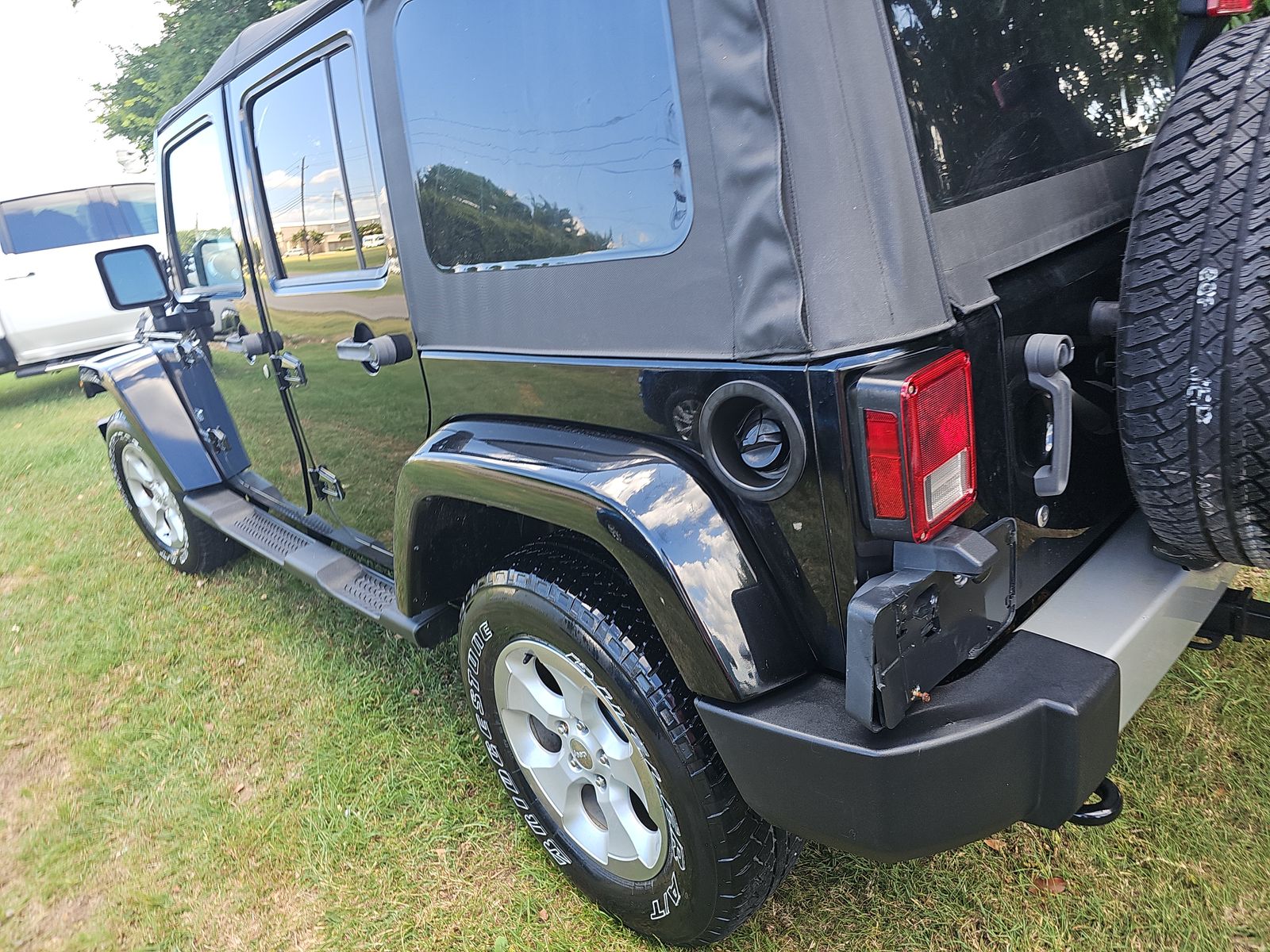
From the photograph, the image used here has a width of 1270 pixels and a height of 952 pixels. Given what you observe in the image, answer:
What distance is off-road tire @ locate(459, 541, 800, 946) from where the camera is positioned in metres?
1.68

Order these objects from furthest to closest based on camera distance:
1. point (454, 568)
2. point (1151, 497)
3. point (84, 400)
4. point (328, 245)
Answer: point (84, 400)
point (328, 245)
point (454, 568)
point (1151, 497)

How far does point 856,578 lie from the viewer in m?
1.41

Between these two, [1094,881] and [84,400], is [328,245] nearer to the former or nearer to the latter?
[1094,881]

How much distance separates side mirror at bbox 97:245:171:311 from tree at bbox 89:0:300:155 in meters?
5.08

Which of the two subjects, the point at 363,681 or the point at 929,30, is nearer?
the point at 929,30

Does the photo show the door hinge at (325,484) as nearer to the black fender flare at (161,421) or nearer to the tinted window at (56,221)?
the black fender flare at (161,421)

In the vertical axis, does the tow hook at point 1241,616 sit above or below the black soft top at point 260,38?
below

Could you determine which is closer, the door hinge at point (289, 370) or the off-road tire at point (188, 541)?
the door hinge at point (289, 370)

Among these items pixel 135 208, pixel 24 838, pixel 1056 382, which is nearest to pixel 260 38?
pixel 1056 382

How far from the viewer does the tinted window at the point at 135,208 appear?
1003 centimetres

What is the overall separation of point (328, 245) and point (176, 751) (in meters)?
1.89

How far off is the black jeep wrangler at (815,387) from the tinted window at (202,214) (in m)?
1.18

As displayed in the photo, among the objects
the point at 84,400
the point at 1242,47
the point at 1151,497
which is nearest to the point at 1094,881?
the point at 1151,497

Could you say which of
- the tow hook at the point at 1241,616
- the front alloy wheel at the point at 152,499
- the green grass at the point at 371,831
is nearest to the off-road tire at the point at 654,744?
the green grass at the point at 371,831
